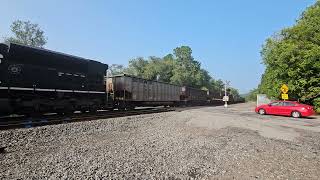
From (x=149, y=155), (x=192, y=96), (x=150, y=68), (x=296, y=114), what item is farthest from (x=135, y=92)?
(x=150, y=68)

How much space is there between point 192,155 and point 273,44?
3396 centimetres

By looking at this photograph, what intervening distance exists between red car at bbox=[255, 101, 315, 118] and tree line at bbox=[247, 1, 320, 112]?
4810 millimetres

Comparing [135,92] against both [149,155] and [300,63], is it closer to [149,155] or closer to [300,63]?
[300,63]

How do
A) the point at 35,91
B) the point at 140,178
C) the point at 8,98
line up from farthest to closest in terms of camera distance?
the point at 35,91
the point at 8,98
the point at 140,178

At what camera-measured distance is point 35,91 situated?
14.9 metres

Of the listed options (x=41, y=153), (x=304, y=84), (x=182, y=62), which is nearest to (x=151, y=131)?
(x=41, y=153)

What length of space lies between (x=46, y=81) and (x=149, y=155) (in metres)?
9.72

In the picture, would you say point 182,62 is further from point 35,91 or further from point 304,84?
point 35,91

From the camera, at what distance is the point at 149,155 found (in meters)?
8.05

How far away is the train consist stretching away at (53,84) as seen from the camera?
1355cm

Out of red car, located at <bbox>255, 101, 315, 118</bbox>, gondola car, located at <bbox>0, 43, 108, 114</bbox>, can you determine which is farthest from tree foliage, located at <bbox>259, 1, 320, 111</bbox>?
gondola car, located at <bbox>0, 43, 108, 114</bbox>

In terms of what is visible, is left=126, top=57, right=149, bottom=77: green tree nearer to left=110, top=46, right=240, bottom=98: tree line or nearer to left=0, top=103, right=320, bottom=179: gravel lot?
left=110, top=46, right=240, bottom=98: tree line

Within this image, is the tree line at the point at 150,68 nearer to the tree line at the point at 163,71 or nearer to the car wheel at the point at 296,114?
the tree line at the point at 163,71

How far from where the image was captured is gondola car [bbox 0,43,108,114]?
13500mm
